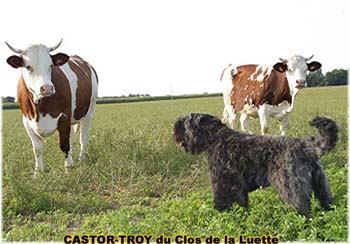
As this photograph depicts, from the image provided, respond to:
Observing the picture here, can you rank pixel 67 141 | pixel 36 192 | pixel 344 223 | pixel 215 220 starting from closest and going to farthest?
pixel 344 223 → pixel 215 220 → pixel 36 192 → pixel 67 141

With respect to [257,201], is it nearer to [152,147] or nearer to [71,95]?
[152,147]

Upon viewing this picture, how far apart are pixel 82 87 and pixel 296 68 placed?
436 cm

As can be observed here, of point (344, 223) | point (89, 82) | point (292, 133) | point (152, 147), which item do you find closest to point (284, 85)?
point (292, 133)

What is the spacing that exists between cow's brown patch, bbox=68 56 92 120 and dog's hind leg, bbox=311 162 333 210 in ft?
17.1

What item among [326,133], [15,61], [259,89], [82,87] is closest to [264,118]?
[259,89]

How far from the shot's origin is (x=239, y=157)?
205 inches

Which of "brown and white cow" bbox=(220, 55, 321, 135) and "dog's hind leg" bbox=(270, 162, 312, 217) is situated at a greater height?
"brown and white cow" bbox=(220, 55, 321, 135)

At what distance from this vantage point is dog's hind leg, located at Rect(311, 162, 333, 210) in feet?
16.1

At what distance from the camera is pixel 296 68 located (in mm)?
8609

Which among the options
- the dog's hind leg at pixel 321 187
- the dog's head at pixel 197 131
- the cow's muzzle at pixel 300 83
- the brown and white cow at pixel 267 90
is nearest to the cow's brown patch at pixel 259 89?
the brown and white cow at pixel 267 90

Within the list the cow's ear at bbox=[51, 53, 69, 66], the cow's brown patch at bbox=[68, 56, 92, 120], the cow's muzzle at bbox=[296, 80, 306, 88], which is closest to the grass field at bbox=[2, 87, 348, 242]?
the cow's brown patch at bbox=[68, 56, 92, 120]

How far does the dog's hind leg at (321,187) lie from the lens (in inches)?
194

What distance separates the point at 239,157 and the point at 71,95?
163 inches

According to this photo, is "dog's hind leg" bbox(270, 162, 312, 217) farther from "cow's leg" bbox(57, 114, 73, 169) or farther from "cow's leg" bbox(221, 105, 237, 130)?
"cow's leg" bbox(221, 105, 237, 130)
